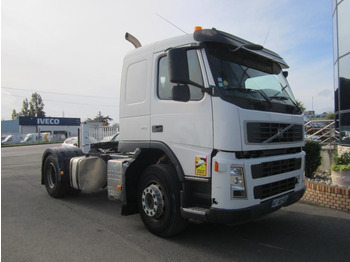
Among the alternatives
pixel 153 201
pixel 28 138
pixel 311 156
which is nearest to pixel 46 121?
pixel 28 138

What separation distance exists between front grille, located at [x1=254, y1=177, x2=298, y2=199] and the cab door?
0.68 metres

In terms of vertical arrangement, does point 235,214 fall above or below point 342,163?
below

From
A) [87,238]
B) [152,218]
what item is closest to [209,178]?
[152,218]

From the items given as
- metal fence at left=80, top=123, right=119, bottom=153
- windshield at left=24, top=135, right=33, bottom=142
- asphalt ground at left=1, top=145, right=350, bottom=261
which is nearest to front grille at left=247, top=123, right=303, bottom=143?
asphalt ground at left=1, top=145, right=350, bottom=261

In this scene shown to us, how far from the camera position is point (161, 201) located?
418 cm

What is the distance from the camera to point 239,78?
4.02 metres

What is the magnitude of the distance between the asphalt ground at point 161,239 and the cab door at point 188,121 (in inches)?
44.2

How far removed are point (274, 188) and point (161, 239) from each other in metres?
1.76

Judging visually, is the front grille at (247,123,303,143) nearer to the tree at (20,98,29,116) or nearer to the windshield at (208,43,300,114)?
the windshield at (208,43,300,114)

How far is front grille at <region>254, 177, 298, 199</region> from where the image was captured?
368cm

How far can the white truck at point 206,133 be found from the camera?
3555mm

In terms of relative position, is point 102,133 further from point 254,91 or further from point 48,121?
point 48,121

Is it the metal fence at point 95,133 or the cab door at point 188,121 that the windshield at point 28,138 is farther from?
the cab door at point 188,121

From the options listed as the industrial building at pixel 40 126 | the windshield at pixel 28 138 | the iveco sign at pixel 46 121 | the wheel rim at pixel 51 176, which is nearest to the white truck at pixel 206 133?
the wheel rim at pixel 51 176
